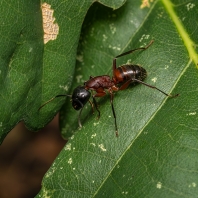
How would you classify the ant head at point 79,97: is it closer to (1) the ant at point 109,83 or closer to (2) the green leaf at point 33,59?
(1) the ant at point 109,83

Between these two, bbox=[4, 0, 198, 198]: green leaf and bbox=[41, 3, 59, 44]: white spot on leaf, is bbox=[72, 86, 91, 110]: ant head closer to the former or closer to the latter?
bbox=[4, 0, 198, 198]: green leaf

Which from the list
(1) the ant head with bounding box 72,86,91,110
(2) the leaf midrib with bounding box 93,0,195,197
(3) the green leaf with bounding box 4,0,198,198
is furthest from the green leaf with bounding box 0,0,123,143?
(2) the leaf midrib with bounding box 93,0,195,197

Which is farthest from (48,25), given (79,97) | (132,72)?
(132,72)

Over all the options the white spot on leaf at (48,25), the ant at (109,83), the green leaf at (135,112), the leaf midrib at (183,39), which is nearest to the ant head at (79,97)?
the ant at (109,83)

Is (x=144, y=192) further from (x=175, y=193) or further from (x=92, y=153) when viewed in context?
(x=92, y=153)

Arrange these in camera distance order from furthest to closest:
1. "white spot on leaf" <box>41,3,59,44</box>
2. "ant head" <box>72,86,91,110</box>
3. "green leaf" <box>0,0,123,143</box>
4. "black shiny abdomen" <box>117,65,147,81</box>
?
"ant head" <box>72,86,91,110</box>
"black shiny abdomen" <box>117,65,147,81</box>
"white spot on leaf" <box>41,3,59,44</box>
"green leaf" <box>0,0,123,143</box>

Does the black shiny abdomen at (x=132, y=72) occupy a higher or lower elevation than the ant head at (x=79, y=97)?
higher
